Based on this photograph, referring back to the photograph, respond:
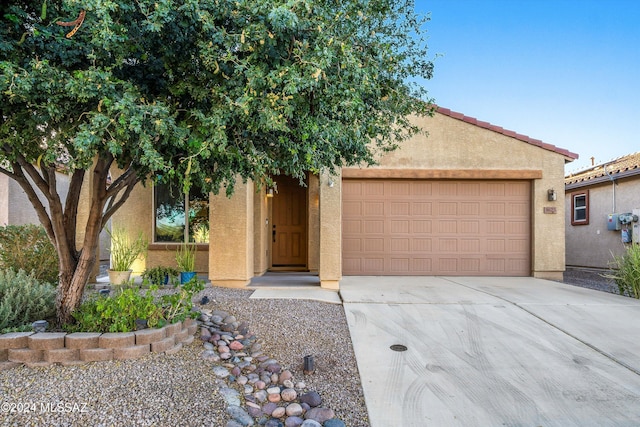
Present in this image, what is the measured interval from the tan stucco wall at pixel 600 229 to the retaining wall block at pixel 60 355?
1199 cm

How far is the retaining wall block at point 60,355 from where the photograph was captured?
9.08 feet

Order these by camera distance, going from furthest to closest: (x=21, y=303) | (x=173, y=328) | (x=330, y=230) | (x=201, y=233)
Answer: (x=201, y=233), (x=330, y=230), (x=21, y=303), (x=173, y=328)

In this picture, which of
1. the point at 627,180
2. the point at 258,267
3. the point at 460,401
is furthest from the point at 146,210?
the point at 627,180

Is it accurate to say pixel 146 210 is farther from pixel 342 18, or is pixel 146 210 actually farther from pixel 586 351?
pixel 586 351

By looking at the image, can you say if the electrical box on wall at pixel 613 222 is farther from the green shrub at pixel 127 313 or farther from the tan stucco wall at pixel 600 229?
the green shrub at pixel 127 313

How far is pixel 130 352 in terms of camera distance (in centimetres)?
289

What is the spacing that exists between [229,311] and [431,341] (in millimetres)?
2433

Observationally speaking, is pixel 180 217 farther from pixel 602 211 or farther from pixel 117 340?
pixel 602 211

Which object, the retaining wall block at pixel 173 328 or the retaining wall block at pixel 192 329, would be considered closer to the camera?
the retaining wall block at pixel 173 328

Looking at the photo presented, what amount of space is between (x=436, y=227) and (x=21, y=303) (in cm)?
753

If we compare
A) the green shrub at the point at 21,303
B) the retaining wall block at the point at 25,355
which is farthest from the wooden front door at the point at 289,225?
the retaining wall block at the point at 25,355

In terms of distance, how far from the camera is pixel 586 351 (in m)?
3.61

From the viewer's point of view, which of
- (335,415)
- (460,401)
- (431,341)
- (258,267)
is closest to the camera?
(335,415)

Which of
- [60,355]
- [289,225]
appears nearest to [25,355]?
[60,355]
